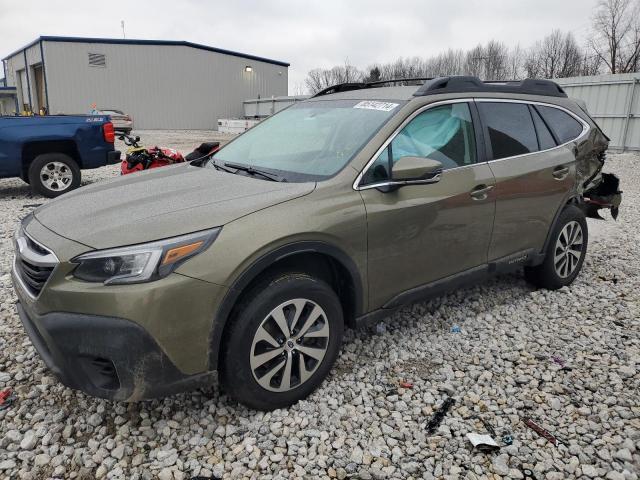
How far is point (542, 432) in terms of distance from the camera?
8.55 feet

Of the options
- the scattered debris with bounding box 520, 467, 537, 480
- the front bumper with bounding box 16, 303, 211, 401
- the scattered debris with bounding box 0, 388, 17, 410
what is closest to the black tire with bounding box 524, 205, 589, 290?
the scattered debris with bounding box 520, 467, 537, 480

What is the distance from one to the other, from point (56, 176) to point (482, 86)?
25.0 feet

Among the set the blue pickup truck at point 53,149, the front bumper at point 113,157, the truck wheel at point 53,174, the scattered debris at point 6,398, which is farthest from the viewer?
the front bumper at point 113,157

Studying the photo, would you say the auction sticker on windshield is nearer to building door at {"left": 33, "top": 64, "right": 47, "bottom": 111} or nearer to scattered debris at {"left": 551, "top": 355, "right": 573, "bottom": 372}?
scattered debris at {"left": 551, "top": 355, "right": 573, "bottom": 372}

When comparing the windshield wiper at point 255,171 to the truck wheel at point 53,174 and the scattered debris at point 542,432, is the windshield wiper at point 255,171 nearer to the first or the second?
the scattered debris at point 542,432

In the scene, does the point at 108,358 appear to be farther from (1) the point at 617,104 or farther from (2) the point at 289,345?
(1) the point at 617,104

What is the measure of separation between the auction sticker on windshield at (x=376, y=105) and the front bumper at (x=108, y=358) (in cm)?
205

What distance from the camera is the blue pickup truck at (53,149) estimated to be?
818 centimetres

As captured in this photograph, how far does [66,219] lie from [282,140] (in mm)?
1567

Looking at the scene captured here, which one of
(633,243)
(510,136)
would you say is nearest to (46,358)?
(510,136)

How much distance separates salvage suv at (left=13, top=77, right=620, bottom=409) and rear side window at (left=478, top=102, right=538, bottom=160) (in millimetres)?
15

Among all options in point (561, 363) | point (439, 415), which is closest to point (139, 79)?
point (561, 363)

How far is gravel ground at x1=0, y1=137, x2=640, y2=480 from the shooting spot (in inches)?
93.5

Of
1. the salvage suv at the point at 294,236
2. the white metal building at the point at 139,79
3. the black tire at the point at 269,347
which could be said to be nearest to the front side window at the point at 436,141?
the salvage suv at the point at 294,236
